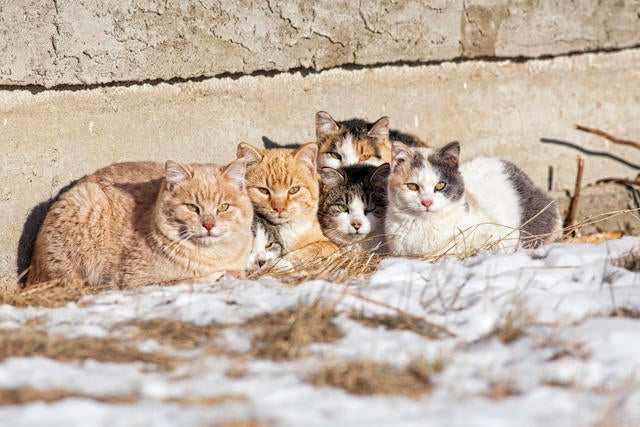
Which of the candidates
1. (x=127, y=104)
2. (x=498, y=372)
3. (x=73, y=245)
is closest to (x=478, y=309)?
(x=498, y=372)

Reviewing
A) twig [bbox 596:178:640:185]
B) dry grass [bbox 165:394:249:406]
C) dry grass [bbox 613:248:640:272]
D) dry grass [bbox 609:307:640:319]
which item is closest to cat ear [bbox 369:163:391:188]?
dry grass [bbox 613:248:640:272]

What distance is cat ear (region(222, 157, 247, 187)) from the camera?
14.0ft

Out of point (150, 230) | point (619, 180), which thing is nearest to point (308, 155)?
point (150, 230)

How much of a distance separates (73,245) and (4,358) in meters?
1.51

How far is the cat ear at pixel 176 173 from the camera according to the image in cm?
411

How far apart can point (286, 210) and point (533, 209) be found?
1.68m

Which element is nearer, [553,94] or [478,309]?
[478,309]

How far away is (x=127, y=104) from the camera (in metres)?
4.68

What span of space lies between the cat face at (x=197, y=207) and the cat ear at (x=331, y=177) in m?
0.87

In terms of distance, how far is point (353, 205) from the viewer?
4930mm

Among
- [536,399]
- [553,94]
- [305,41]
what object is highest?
[305,41]

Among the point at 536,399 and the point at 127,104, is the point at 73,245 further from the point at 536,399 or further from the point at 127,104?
the point at 536,399

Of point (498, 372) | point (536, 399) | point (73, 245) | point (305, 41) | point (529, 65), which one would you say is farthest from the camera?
point (529, 65)

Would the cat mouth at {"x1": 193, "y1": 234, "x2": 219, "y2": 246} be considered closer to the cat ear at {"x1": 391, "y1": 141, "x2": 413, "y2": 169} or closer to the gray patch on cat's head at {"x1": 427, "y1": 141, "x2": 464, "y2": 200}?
the cat ear at {"x1": 391, "y1": 141, "x2": 413, "y2": 169}
